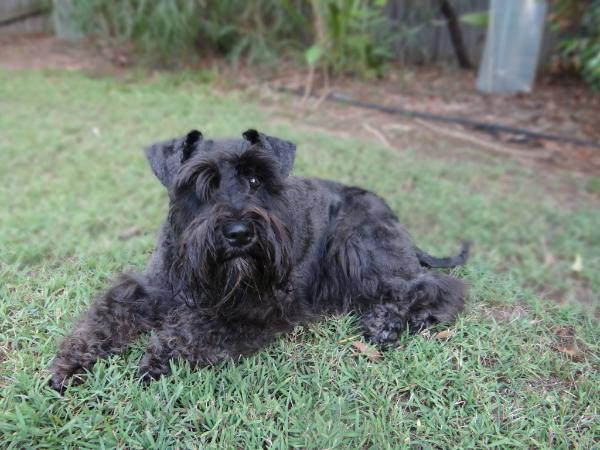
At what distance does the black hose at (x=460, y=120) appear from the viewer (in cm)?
729

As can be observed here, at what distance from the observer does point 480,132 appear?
7.71 meters

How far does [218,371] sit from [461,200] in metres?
3.80

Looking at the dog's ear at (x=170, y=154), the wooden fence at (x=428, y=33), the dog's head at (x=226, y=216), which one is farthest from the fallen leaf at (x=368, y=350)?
the wooden fence at (x=428, y=33)

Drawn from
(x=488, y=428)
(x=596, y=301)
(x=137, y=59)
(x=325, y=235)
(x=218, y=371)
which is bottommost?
(x=596, y=301)

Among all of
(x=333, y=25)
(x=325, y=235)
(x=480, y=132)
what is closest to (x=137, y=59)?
(x=333, y=25)

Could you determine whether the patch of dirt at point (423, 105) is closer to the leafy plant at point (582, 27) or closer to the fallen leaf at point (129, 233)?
the leafy plant at point (582, 27)

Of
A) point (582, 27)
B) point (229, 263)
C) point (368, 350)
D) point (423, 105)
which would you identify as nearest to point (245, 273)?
point (229, 263)

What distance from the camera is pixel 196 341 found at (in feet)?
8.64

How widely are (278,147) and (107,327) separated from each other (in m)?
1.34

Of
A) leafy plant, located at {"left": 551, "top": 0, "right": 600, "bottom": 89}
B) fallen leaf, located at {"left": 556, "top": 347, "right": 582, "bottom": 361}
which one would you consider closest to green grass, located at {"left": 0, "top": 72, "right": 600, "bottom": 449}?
fallen leaf, located at {"left": 556, "top": 347, "right": 582, "bottom": 361}

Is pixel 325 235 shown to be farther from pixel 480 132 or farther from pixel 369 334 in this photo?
pixel 480 132

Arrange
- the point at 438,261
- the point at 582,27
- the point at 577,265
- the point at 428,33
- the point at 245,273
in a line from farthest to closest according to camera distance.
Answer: the point at 428,33 < the point at 582,27 < the point at 577,265 < the point at 438,261 < the point at 245,273

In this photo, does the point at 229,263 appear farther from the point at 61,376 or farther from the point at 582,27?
the point at 582,27

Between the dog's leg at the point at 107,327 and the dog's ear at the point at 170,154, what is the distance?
2.24 feet
